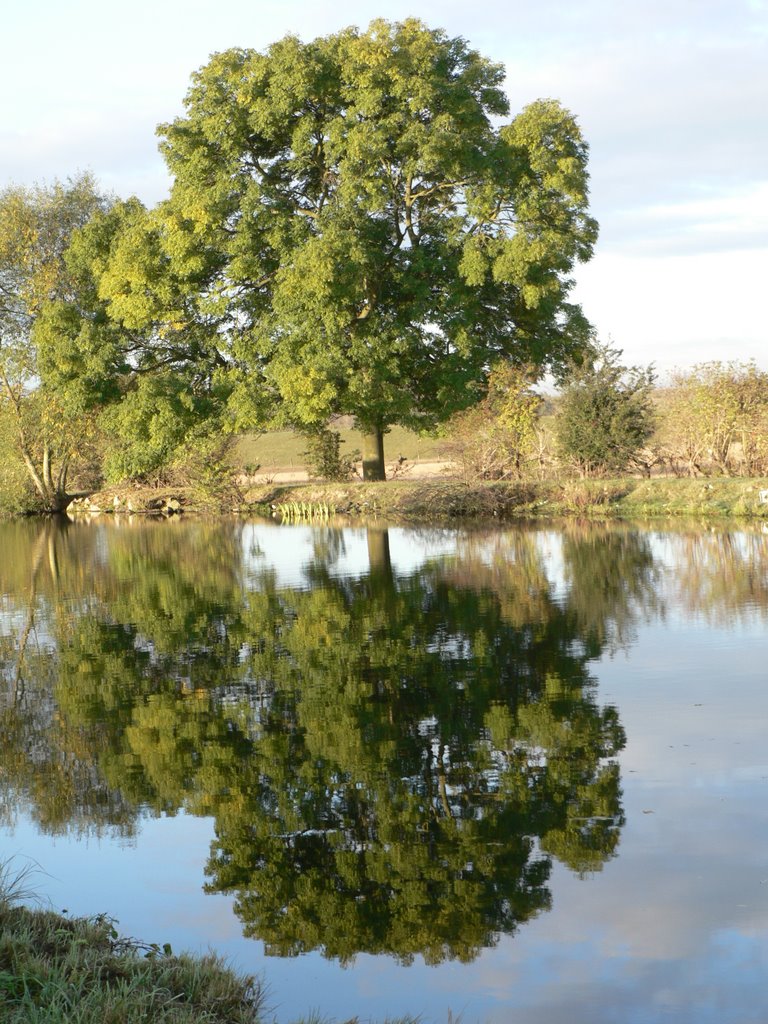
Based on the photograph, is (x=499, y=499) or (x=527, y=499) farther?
(x=499, y=499)

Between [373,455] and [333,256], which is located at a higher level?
[333,256]

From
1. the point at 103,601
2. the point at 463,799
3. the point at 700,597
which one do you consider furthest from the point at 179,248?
the point at 463,799

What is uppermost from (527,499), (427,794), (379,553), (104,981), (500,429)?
(500,429)

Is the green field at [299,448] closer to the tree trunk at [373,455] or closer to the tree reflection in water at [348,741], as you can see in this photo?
the tree trunk at [373,455]

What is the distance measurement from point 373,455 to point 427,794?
34.3 meters

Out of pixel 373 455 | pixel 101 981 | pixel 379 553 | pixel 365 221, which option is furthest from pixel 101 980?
pixel 373 455

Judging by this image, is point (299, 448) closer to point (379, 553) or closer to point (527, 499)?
point (527, 499)

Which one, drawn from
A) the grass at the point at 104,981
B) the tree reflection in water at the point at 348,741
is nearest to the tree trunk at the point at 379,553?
the tree reflection in water at the point at 348,741

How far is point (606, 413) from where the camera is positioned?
1323 inches

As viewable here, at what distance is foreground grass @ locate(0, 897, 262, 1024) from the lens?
173 inches

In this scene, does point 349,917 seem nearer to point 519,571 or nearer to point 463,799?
point 463,799

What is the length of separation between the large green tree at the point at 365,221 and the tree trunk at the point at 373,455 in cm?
244

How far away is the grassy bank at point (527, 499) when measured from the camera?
29.3 metres

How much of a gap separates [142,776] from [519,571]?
467 inches
